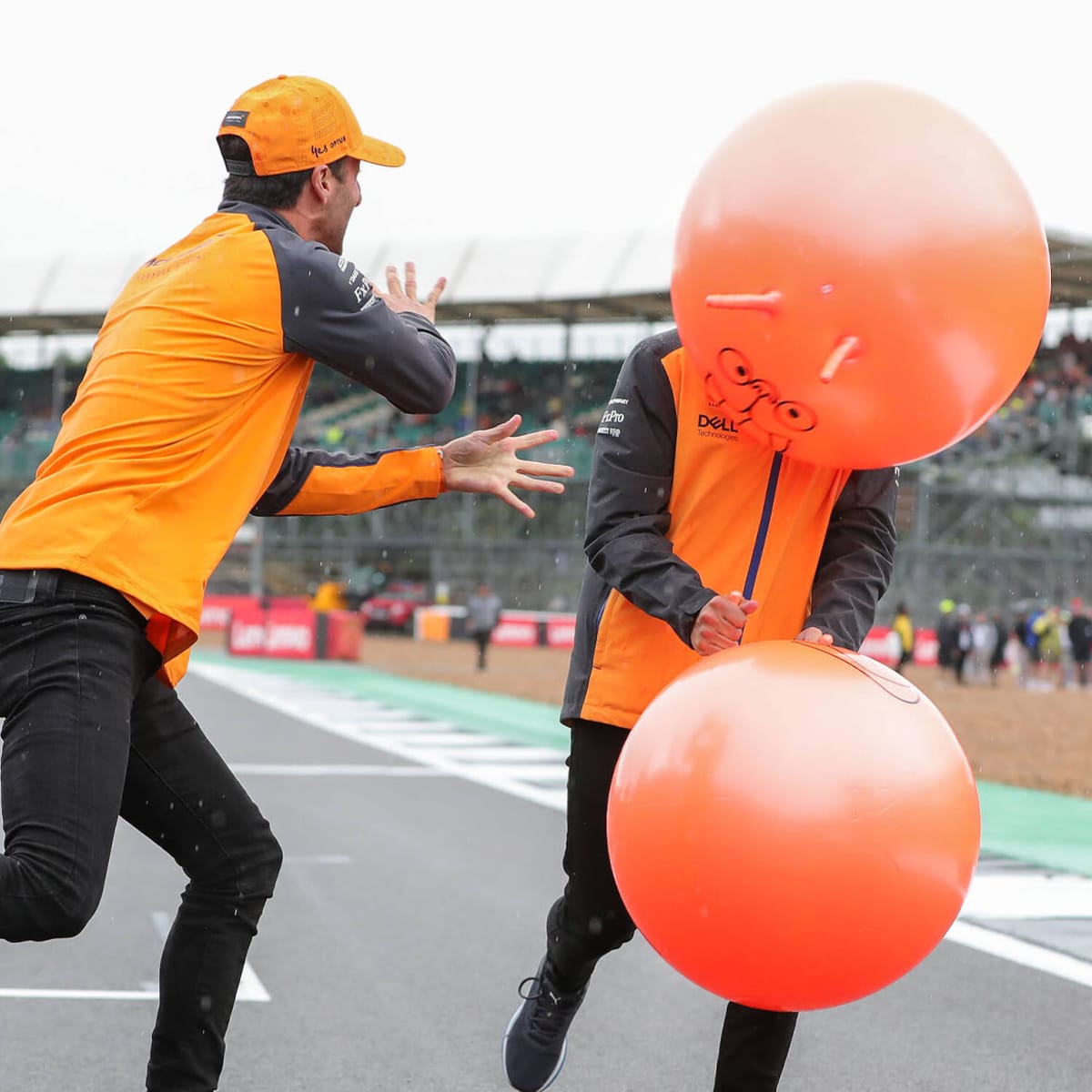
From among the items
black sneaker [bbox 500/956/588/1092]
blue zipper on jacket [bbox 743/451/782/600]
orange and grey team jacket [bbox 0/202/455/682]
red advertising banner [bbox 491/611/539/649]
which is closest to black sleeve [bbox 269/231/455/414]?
orange and grey team jacket [bbox 0/202/455/682]

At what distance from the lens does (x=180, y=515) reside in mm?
3312

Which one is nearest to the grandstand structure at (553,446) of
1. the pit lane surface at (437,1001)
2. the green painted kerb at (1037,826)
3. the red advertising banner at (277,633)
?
the red advertising banner at (277,633)

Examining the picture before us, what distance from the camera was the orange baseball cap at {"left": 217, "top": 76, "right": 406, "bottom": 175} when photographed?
11.4 feet

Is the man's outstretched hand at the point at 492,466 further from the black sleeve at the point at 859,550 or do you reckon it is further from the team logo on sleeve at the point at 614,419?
the black sleeve at the point at 859,550

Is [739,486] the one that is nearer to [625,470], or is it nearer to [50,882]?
[625,470]

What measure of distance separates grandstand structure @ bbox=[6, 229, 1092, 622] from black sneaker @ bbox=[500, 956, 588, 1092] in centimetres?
3649

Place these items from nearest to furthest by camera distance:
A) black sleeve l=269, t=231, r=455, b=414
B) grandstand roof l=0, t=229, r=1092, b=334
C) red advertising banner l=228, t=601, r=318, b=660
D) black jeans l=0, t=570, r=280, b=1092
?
black jeans l=0, t=570, r=280, b=1092 → black sleeve l=269, t=231, r=455, b=414 → red advertising banner l=228, t=601, r=318, b=660 → grandstand roof l=0, t=229, r=1092, b=334

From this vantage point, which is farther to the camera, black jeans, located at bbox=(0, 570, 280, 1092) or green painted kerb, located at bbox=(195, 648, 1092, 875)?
green painted kerb, located at bbox=(195, 648, 1092, 875)

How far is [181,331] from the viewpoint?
334 cm

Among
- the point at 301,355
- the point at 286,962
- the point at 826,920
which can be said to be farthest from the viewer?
the point at 286,962

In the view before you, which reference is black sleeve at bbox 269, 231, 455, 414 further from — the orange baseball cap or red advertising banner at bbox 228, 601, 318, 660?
red advertising banner at bbox 228, 601, 318, 660

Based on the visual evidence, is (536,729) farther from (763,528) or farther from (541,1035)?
(763,528)

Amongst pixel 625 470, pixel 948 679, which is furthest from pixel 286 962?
pixel 948 679

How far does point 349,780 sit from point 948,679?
23591mm
